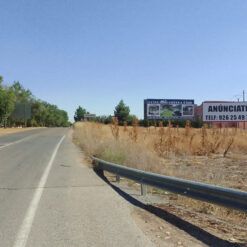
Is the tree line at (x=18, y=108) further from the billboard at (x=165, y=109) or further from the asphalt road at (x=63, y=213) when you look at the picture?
the asphalt road at (x=63, y=213)

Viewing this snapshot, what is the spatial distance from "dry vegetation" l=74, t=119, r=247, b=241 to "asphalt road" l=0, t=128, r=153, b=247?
1.79 metres

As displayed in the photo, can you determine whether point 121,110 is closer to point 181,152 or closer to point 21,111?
point 21,111

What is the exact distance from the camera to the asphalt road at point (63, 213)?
7094mm

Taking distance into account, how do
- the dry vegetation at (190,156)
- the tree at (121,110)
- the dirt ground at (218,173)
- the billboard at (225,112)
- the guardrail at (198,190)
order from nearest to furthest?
the guardrail at (198,190)
the dry vegetation at (190,156)
the dirt ground at (218,173)
the billboard at (225,112)
the tree at (121,110)

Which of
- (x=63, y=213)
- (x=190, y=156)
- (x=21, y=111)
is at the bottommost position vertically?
(x=63, y=213)

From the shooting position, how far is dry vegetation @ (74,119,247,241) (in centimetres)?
1094

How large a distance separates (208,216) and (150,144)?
1661 centimetres

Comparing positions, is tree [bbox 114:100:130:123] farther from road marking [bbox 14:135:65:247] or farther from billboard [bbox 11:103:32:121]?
road marking [bbox 14:135:65:247]

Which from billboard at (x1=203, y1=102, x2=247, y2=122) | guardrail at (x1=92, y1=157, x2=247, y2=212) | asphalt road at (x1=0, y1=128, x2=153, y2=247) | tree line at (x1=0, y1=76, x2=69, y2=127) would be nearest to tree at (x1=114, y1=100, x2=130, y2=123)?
tree line at (x1=0, y1=76, x2=69, y2=127)

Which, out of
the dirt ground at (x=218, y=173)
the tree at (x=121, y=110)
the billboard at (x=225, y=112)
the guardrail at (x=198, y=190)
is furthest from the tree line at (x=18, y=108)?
the guardrail at (x=198, y=190)

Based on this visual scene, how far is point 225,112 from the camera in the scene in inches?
1512

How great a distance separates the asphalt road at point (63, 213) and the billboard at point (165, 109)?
4338 cm

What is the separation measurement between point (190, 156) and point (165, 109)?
3441 centimetres

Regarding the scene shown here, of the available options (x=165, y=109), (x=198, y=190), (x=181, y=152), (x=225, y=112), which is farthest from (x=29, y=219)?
(x=165, y=109)
